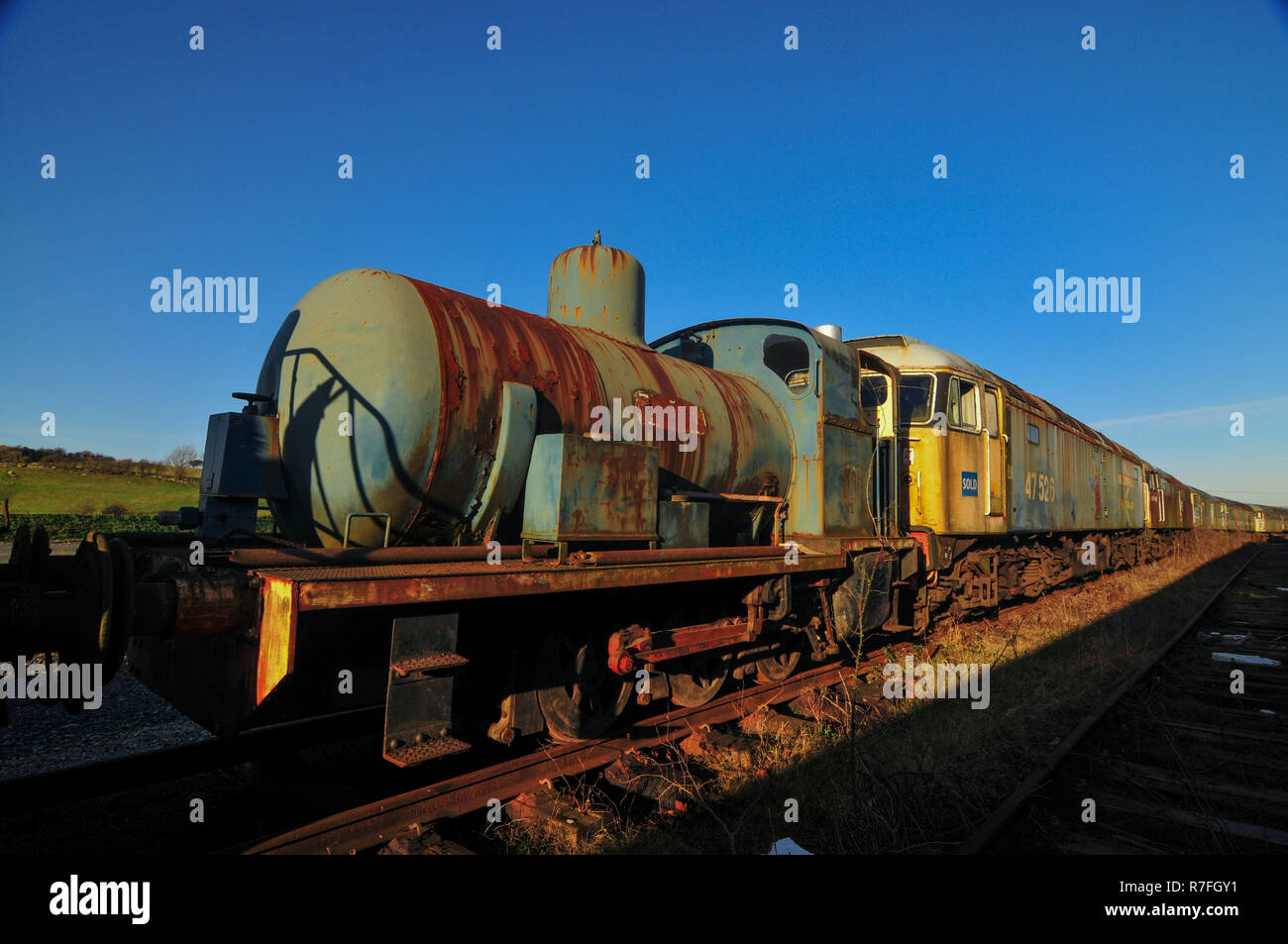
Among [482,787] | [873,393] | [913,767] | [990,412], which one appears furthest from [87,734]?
[990,412]

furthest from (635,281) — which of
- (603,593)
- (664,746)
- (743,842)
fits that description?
(743,842)

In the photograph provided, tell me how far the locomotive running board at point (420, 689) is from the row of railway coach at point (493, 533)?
0.01 m

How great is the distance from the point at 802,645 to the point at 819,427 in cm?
227

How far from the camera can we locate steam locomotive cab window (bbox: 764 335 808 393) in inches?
270

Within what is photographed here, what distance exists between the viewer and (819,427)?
6605mm

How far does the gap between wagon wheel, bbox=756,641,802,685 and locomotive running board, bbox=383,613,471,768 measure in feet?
12.1

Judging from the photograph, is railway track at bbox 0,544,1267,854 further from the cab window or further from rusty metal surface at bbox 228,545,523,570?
the cab window

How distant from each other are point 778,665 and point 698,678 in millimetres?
1324

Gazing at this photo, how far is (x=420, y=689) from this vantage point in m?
3.42

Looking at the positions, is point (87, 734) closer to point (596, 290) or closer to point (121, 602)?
point (121, 602)

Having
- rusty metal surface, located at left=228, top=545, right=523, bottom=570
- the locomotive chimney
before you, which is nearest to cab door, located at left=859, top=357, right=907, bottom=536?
the locomotive chimney
